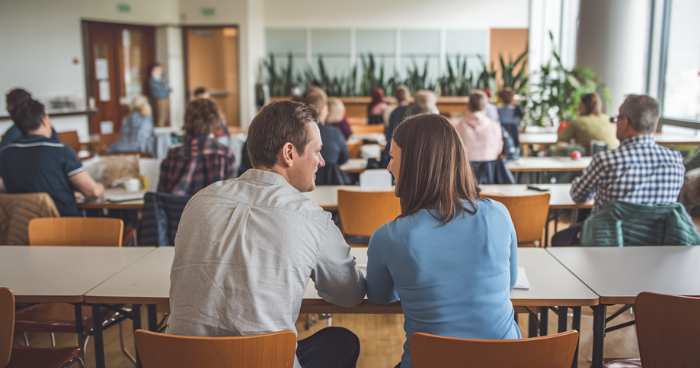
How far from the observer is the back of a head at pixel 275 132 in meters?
1.78

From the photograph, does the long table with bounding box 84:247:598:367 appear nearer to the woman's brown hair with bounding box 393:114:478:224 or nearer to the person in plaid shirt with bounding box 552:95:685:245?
the woman's brown hair with bounding box 393:114:478:224

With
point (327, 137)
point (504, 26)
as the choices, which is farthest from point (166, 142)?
point (504, 26)

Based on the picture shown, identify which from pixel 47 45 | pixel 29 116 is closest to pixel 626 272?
pixel 29 116

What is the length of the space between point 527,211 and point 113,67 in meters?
9.47

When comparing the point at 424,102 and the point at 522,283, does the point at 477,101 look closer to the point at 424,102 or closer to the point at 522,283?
the point at 424,102

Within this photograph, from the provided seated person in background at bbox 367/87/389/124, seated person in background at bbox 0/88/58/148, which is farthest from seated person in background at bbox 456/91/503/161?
seated person in background at bbox 367/87/389/124

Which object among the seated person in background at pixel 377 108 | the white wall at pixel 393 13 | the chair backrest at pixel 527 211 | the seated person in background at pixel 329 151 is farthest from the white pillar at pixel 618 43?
the chair backrest at pixel 527 211

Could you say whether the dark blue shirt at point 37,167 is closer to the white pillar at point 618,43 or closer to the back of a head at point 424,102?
the back of a head at point 424,102

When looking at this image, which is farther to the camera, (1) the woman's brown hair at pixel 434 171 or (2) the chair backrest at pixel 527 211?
(2) the chair backrest at pixel 527 211

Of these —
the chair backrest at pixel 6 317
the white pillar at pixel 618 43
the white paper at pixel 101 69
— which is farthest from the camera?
the white paper at pixel 101 69

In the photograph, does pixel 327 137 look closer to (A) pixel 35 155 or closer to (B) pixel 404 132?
(A) pixel 35 155

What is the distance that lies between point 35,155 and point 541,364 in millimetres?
3145

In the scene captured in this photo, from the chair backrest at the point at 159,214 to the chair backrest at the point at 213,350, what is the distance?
6.79 ft

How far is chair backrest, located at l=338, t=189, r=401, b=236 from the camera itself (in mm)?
3672
